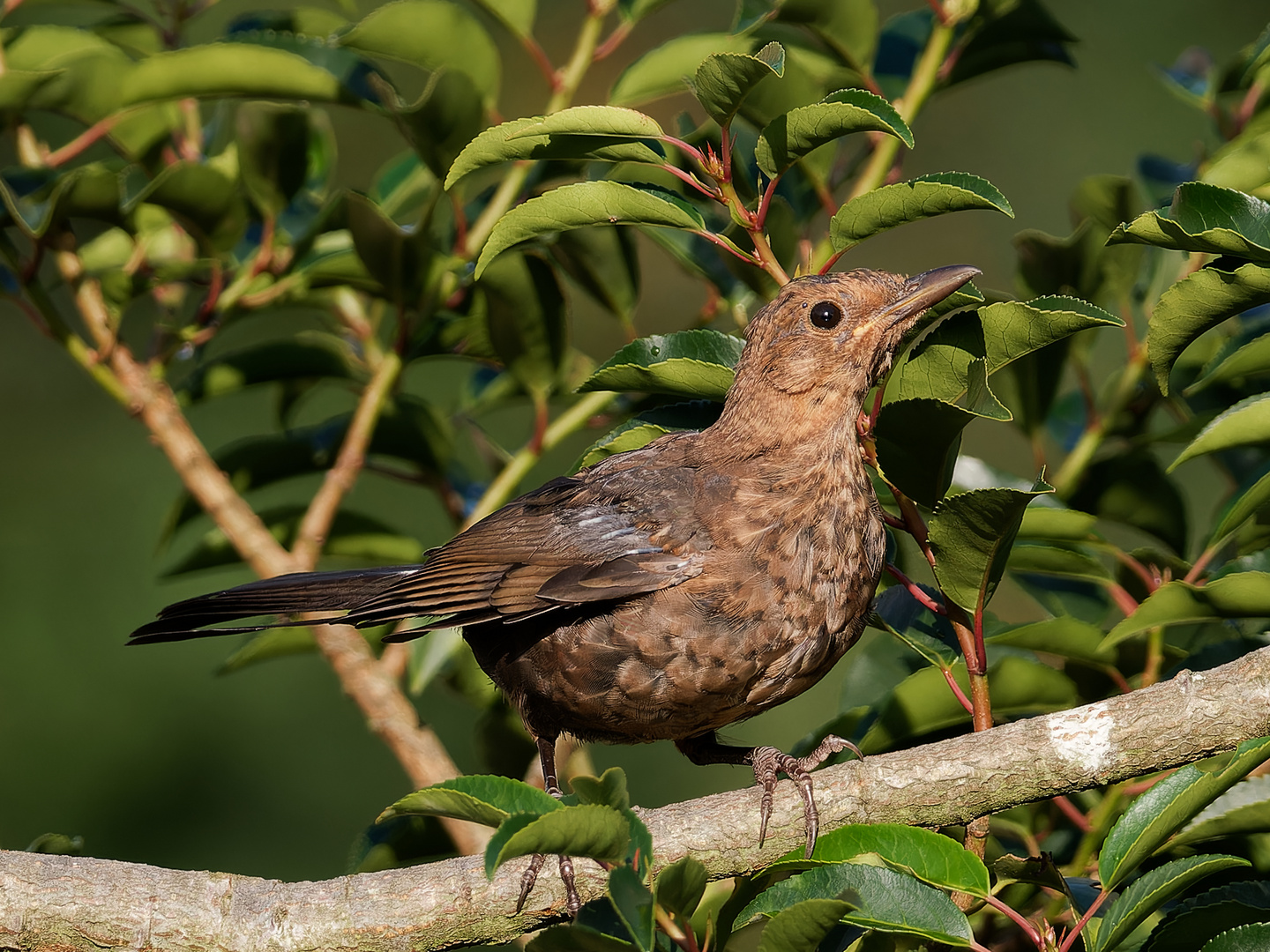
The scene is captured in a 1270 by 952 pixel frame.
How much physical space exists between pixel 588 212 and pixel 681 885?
113 cm

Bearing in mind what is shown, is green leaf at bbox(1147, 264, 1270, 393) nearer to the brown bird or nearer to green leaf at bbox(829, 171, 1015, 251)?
green leaf at bbox(829, 171, 1015, 251)

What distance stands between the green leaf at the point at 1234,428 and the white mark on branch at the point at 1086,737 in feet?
1.67

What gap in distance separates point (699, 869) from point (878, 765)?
16.3 inches

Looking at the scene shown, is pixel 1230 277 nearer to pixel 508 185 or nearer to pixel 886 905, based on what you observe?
pixel 886 905

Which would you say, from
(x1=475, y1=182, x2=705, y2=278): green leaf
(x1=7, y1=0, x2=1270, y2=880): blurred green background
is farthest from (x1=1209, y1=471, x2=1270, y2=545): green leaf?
(x1=7, y1=0, x2=1270, y2=880): blurred green background

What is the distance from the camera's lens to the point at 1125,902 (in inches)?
65.4

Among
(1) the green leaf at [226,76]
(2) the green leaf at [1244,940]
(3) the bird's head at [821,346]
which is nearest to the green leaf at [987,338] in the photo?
(3) the bird's head at [821,346]

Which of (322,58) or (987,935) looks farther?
(322,58)

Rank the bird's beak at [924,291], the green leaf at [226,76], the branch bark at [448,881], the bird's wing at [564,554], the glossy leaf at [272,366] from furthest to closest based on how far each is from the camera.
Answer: the glossy leaf at [272,366] < the green leaf at [226,76] < the bird's wing at [564,554] < the bird's beak at [924,291] < the branch bark at [448,881]

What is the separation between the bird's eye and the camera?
267 centimetres

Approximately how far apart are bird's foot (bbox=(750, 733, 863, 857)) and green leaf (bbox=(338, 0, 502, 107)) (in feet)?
4.93

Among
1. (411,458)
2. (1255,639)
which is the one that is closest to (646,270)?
(411,458)

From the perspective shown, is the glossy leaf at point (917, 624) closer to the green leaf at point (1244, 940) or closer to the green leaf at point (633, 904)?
the green leaf at point (1244, 940)

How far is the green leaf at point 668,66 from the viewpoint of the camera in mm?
2887
